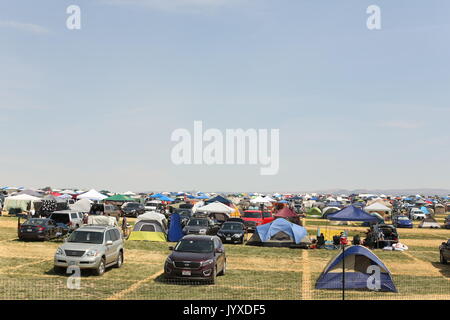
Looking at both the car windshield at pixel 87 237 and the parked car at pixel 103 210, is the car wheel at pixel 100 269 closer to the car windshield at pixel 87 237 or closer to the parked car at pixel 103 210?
the car windshield at pixel 87 237

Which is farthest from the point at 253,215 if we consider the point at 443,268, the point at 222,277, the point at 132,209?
the point at 222,277

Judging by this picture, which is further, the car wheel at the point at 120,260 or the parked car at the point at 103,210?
the parked car at the point at 103,210

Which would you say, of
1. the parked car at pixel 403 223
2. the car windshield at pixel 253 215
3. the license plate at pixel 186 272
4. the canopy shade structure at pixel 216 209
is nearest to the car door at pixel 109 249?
the license plate at pixel 186 272

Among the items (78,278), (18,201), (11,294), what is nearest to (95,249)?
(78,278)

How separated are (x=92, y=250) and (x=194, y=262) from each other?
12.8 ft

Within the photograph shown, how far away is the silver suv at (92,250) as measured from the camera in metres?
17.0

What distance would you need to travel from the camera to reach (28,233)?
88.7 ft

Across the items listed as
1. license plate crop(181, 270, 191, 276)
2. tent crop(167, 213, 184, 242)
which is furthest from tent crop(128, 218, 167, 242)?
license plate crop(181, 270, 191, 276)

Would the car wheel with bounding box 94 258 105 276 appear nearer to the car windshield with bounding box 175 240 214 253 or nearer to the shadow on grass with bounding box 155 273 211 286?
the shadow on grass with bounding box 155 273 211 286

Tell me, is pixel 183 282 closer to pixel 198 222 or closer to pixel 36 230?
pixel 36 230

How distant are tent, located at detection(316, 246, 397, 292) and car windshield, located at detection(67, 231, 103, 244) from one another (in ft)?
27.4

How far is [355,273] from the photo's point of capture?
54.5 ft

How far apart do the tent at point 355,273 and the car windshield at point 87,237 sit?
8.35m
